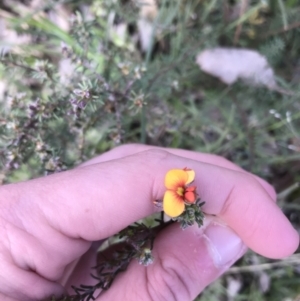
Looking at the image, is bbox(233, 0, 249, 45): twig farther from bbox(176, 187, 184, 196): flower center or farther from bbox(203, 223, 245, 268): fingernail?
bbox(176, 187, 184, 196): flower center

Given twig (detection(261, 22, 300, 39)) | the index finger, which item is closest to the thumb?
the index finger

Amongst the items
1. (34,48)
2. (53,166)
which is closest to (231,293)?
(53,166)

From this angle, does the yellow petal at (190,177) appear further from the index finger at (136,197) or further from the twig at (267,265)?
the twig at (267,265)

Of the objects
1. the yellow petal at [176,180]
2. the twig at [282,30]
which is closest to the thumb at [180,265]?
the yellow petal at [176,180]

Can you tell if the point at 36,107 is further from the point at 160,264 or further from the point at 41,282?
the point at 160,264

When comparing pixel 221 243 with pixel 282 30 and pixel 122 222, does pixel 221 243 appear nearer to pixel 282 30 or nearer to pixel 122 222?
pixel 122 222
